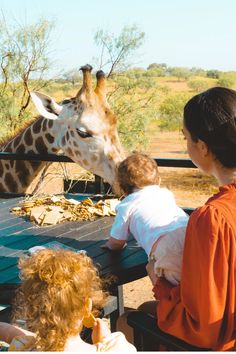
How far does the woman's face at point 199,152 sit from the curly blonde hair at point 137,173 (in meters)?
0.99

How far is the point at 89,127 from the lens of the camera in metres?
5.36

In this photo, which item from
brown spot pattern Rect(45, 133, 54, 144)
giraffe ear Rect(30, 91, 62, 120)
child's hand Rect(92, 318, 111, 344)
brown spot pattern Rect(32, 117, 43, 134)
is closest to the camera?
child's hand Rect(92, 318, 111, 344)

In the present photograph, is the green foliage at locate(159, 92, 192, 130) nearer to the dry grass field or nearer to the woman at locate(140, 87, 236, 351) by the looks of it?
the dry grass field

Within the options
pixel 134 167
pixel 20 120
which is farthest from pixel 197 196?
pixel 134 167

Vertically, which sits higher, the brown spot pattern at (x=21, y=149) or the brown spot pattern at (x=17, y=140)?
the brown spot pattern at (x=17, y=140)

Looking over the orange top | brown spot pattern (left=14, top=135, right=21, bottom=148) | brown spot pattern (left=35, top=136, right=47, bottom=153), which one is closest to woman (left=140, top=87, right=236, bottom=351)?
the orange top

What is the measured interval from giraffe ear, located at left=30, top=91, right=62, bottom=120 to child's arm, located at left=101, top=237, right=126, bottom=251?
8.90ft

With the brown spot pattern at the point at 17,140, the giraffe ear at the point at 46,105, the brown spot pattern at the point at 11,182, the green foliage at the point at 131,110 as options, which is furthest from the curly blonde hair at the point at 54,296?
the green foliage at the point at 131,110

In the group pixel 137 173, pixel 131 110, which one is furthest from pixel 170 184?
pixel 137 173

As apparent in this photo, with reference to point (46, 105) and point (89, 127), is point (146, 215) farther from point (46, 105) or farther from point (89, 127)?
point (46, 105)

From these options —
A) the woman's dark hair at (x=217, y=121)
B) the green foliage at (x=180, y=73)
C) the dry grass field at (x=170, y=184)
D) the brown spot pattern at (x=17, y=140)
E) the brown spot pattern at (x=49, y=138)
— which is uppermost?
the green foliage at (x=180, y=73)

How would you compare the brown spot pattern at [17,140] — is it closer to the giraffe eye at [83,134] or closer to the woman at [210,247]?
the giraffe eye at [83,134]

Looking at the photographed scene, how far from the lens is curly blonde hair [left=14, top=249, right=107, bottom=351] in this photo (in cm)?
181

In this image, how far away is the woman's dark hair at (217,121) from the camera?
201cm
